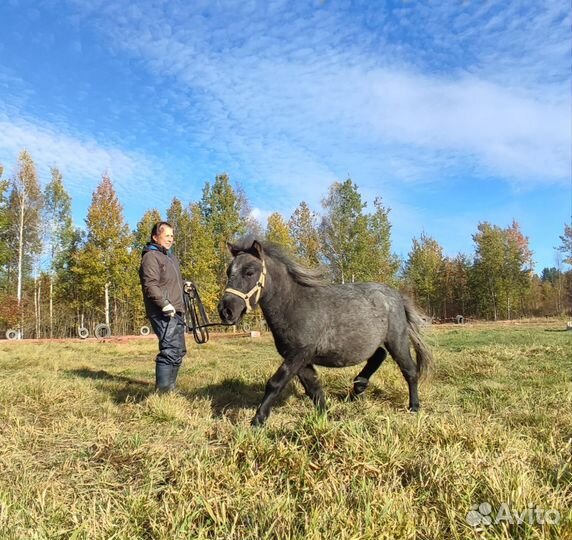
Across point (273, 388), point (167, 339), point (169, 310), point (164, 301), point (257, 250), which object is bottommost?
point (273, 388)

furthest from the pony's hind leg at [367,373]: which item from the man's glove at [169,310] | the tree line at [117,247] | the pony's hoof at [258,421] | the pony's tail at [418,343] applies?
the tree line at [117,247]

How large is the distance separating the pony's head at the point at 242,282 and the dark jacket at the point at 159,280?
4.53 feet

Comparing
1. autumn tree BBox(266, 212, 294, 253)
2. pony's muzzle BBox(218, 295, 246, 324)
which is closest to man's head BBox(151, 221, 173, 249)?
pony's muzzle BBox(218, 295, 246, 324)

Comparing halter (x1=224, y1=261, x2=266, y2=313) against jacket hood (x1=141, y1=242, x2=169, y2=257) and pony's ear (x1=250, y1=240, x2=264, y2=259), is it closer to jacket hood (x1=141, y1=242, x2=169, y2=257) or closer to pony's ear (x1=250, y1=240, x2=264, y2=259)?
pony's ear (x1=250, y1=240, x2=264, y2=259)

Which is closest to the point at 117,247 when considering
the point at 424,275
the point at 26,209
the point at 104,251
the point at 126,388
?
the point at 104,251

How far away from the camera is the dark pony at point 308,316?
4.55 m

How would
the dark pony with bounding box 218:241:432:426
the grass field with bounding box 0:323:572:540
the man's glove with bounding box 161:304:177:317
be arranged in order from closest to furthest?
1. the grass field with bounding box 0:323:572:540
2. the dark pony with bounding box 218:241:432:426
3. the man's glove with bounding box 161:304:177:317

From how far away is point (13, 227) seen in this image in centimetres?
3184

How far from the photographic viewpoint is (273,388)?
14.2 ft

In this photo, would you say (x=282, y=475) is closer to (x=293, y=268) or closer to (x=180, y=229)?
(x=293, y=268)

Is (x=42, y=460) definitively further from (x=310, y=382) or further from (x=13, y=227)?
(x=13, y=227)

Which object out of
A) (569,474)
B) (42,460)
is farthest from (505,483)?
(42,460)

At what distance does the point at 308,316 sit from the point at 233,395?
1.99m

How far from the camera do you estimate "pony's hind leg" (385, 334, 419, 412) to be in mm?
5344
